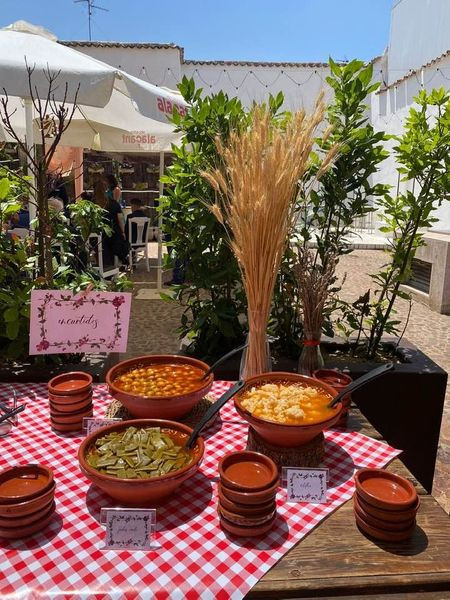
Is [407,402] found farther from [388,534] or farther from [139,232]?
[139,232]

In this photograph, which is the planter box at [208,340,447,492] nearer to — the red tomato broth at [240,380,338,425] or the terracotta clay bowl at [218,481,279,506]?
the red tomato broth at [240,380,338,425]

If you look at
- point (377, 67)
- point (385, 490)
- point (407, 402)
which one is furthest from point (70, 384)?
point (377, 67)

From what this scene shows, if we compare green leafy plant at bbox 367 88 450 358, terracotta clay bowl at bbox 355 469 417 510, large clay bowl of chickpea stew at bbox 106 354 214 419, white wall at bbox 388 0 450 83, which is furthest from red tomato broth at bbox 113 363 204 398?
white wall at bbox 388 0 450 83

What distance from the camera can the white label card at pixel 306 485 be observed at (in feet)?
3.08

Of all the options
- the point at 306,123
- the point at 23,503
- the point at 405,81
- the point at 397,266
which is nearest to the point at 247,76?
the point at 405,81

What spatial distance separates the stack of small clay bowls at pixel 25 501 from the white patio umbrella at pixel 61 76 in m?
1.80

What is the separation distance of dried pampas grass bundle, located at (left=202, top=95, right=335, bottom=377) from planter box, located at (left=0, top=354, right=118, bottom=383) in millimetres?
625

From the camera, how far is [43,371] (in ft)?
5.05

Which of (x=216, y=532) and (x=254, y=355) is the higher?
(x=254, y=355)

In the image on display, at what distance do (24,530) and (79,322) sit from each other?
26.8 inches

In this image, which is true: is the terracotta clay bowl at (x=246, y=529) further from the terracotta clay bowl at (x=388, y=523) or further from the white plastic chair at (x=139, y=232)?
the white plastic chair at (x=139, y=232)

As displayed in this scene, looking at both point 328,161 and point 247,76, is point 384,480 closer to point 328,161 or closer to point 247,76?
point 328,161

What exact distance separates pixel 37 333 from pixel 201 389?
556mm

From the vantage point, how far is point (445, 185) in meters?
1.88
